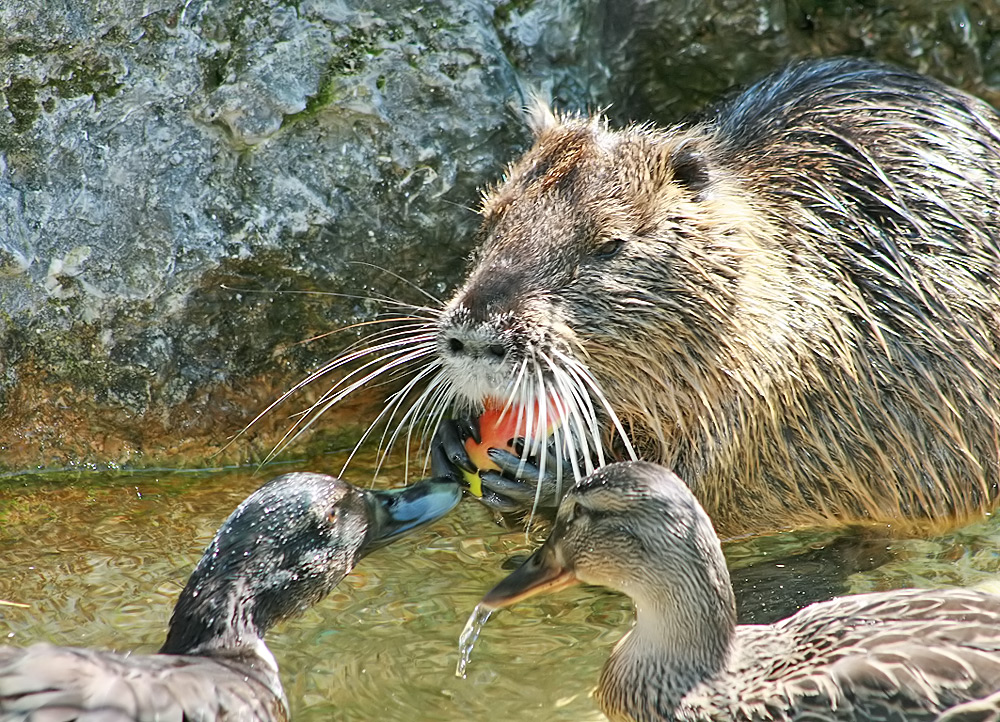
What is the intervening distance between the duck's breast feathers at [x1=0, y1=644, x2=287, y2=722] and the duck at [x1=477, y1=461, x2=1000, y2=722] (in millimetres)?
731

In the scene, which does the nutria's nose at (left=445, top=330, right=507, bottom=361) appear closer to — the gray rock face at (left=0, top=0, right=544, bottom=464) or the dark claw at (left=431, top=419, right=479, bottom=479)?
the dark claw at (left=431, top=419, right=479, bottom=479)

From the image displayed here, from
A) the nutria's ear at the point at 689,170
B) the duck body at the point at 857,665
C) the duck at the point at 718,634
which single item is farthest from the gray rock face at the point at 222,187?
the duck body at the point at 857,665

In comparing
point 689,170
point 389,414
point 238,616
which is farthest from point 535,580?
point 389,414

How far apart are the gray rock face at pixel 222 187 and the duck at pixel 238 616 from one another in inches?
40.5

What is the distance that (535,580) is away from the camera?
11.5ft

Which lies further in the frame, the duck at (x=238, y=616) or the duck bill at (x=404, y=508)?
the duck bill at (x=404, y=508)

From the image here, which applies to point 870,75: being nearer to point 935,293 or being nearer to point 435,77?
point 935,293

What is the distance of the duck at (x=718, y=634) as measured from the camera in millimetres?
2908

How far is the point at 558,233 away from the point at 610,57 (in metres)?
Result: 1.27

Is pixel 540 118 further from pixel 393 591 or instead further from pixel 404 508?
pixel 393 591

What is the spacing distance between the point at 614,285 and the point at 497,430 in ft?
1.77

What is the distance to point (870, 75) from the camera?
432 cm

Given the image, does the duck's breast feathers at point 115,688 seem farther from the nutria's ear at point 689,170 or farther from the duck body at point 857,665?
the nutria's ear at point 689,170

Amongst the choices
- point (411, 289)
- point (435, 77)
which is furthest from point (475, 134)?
point (411, 289)
